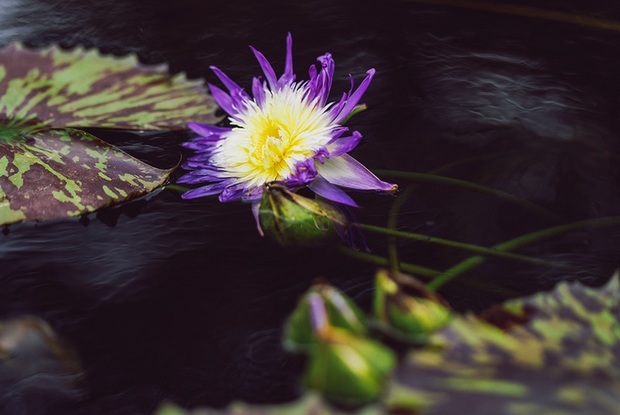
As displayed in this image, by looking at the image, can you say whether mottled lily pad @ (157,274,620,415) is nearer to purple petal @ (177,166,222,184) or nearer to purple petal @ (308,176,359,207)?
purple petal @ (308,176,359,207)

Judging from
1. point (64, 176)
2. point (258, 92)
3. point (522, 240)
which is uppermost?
point (258, 92)

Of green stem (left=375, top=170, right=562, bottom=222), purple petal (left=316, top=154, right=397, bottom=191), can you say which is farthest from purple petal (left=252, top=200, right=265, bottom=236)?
green stem (left=375, top=170, right=562, bottom=222)

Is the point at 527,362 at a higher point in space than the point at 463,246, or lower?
higher

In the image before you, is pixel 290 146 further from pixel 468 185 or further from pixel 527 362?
pixel 527 362

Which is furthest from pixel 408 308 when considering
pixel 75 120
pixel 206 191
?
pixel 75 120

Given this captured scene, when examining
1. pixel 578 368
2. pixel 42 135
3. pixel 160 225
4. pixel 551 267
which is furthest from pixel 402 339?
pixel 42 135

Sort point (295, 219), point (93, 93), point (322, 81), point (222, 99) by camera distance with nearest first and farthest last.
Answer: point (295, 219) < point (322, 81) < point (222, 99) < point (93, 93)

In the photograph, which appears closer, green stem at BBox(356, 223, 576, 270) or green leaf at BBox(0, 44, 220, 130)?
green stem at BBox(356, 223, 576, 270)
